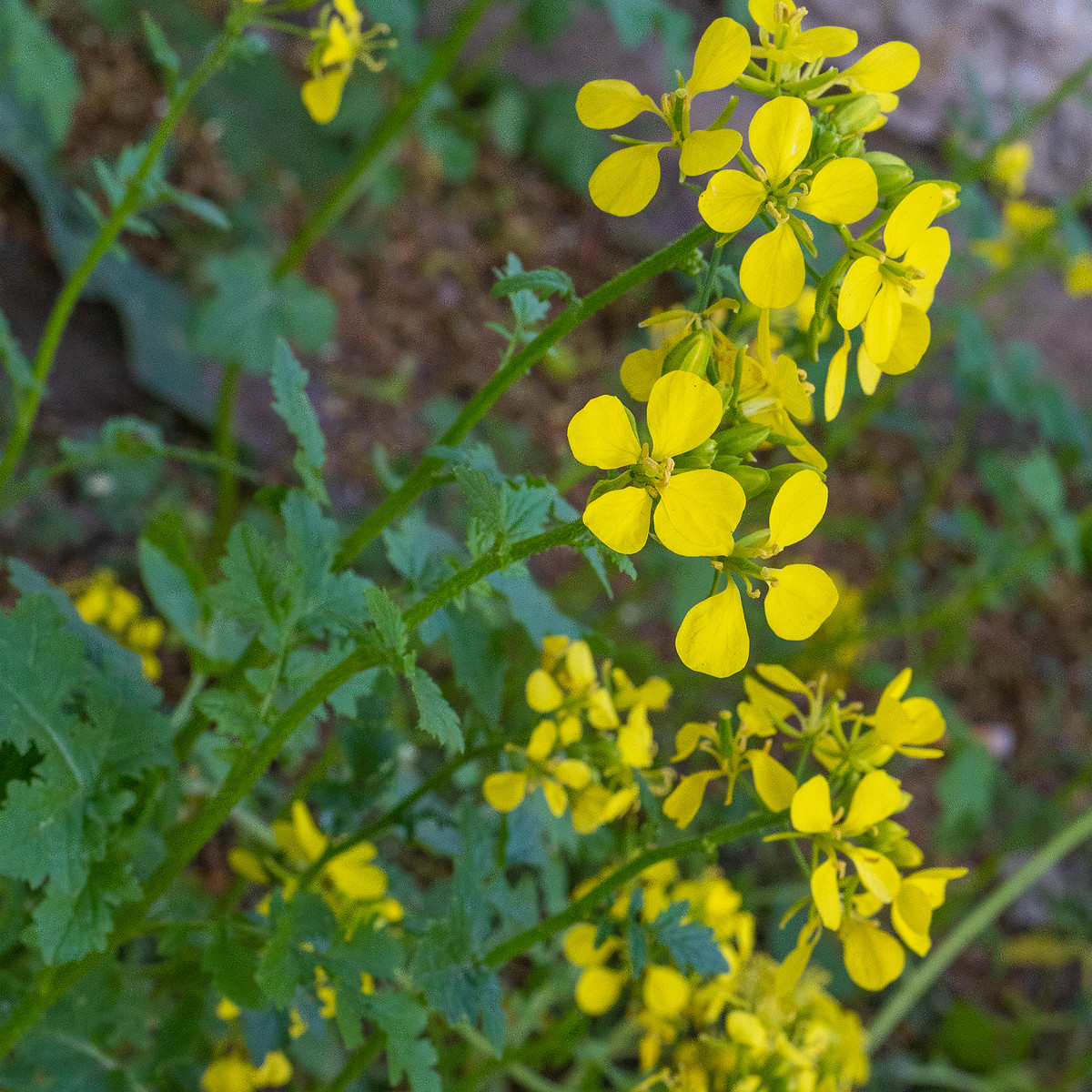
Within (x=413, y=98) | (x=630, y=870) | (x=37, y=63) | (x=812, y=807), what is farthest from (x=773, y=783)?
(x=37, y=63)

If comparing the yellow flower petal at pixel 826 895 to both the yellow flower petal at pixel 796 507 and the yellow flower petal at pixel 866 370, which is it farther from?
the yellow flower petal at pixel 866 370

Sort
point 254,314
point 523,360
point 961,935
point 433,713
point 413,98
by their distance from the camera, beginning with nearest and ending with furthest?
point 433,713 → point 523,360 → point 413,98 → point 961,935 → point 254,314

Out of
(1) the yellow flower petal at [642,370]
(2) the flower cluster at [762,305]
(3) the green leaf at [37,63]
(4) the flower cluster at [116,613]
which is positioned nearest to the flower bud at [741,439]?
(2) the flower cluster at [762,305]

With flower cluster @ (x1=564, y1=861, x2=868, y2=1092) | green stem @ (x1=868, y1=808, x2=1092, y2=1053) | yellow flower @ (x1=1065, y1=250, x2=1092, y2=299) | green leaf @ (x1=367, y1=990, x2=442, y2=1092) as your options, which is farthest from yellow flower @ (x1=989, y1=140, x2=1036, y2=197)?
green leaf @ (x1=367, y1=990, x2=442, y2=1092)

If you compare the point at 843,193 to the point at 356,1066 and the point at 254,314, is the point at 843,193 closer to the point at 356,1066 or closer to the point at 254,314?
the point at 356,1066

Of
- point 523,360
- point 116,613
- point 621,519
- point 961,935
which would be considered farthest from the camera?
point 961,935

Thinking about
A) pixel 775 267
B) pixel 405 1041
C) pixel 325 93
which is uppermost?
pixel 775 267

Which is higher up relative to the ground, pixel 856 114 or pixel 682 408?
pixel 856 114

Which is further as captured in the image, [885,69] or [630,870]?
[630,870]
